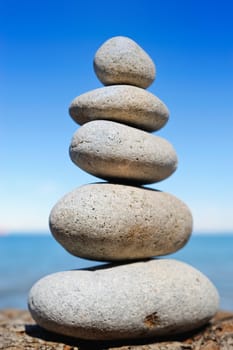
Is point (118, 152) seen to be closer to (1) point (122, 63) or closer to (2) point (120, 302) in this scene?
(1) point (122, 63)

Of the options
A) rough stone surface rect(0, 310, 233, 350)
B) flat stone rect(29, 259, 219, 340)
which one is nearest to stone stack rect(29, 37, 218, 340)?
flat stone rect(29, 259, 219, 340)

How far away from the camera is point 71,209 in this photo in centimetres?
577

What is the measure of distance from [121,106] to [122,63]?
28.6 inches

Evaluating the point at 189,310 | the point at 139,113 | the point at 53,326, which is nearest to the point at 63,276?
the point at 53,326

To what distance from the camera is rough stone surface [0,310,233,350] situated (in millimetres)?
5523

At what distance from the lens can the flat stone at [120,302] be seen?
17.7ft

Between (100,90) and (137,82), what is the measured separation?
65 centimetres

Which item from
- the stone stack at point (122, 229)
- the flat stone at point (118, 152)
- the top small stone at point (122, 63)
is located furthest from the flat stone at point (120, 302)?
the top small stone at point (122, 63)

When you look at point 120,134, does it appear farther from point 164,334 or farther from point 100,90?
point 164,334

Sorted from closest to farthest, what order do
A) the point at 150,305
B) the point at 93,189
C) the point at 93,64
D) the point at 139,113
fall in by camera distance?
the point at 150,305 → the point at 93,189 → the point at 139,113 → the point at 93,64

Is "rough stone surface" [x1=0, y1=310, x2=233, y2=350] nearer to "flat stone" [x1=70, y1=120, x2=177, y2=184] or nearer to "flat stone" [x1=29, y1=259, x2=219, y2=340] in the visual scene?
"flat stone" [x1=29, y1=259, x2=219, y2=340]

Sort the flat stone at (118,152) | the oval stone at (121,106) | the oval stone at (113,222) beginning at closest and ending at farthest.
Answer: the oval stone at (113,222)
the flat stone at (118,152)
the oval stone at (121,106)

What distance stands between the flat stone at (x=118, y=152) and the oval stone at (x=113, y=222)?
0.25 metres

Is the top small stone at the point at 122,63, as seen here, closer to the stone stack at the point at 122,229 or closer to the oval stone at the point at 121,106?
the stone stack at the point at 122,229
